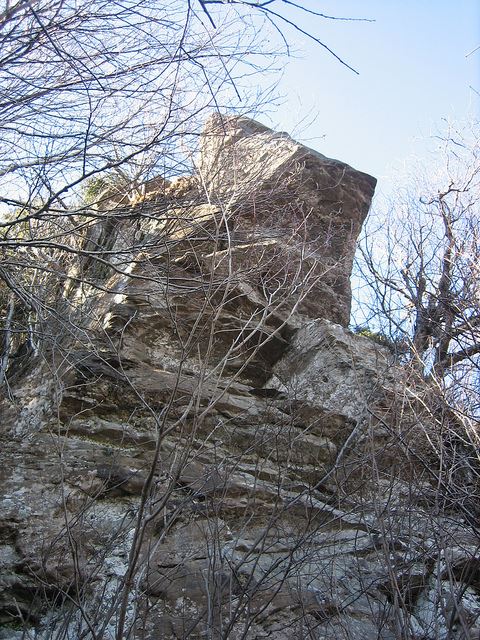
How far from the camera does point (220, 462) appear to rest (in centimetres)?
362

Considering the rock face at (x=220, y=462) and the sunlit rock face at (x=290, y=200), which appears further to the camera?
the sunlit rock face at (x=290, y=200)

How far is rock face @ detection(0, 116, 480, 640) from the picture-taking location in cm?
276

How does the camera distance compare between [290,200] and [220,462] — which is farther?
[290,200]

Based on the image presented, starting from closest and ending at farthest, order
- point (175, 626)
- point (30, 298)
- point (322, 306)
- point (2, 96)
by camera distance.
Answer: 1. point (175, 626)
2. point (2, 96)
3. point (30, 298)
4. point (322, 306)

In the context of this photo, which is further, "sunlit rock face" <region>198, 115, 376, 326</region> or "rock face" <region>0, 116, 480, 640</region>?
"sunlit rock face" <region>198, 115, 376, 326</region>

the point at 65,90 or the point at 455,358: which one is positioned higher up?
the point at 65,90

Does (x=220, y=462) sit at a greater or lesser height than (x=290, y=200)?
lesser

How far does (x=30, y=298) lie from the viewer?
401 cm

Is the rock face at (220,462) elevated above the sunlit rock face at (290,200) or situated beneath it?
situated beneath

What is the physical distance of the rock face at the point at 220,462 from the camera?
2.76 m

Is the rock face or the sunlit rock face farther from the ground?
the sunlit rock face

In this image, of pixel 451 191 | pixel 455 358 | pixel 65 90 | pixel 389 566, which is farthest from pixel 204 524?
pixel 451 191

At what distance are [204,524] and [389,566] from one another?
163cm

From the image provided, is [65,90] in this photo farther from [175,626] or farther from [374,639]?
[374,639]
